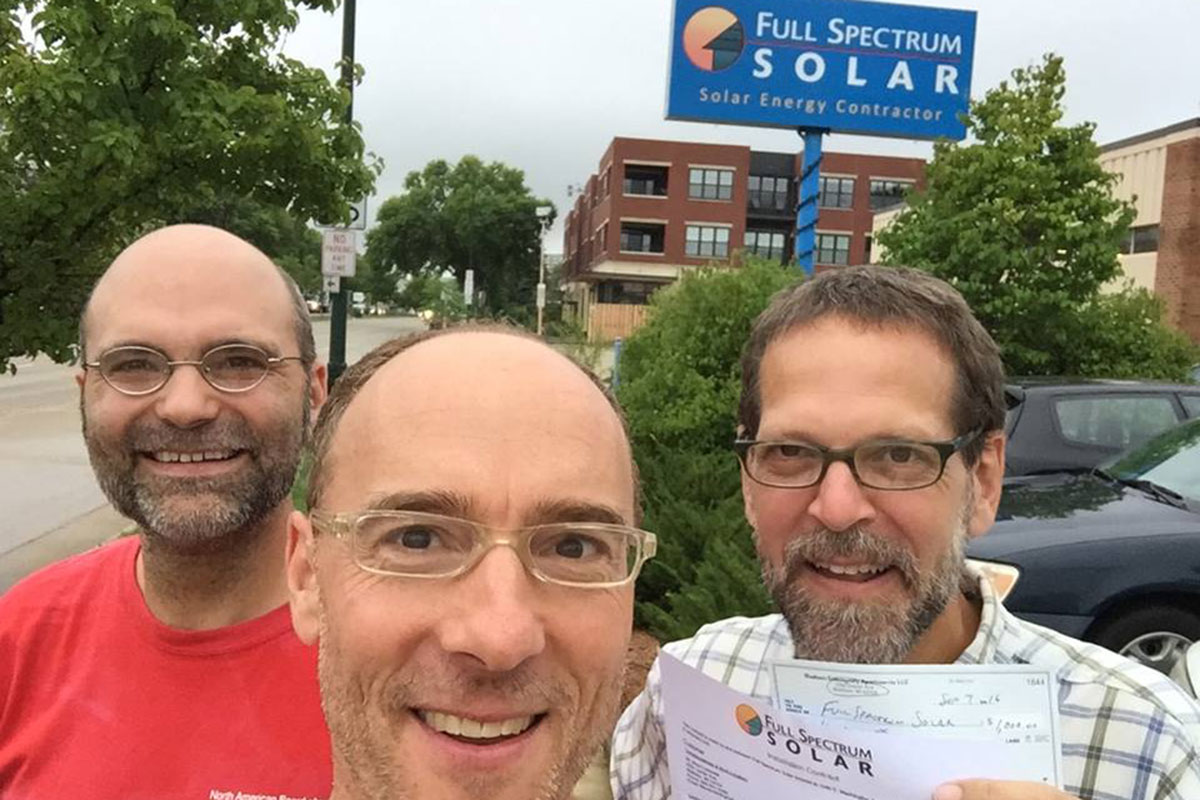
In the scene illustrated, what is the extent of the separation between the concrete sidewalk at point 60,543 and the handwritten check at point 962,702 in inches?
298

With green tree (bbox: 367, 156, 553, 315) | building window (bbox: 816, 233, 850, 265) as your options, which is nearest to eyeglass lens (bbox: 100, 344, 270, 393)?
building window (bbox: 816, 233, 850, 265)

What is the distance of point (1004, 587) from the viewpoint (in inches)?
75.2

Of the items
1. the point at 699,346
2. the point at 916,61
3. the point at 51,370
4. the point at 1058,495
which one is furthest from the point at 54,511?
the point at 51,370

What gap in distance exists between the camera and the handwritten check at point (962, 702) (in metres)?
1.30

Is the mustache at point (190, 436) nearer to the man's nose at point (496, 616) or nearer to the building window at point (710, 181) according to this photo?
the man's nose at point (496, 616)

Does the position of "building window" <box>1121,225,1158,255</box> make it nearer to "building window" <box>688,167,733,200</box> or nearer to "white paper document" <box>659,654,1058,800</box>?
"building window" <box>688,167,733,200</box>

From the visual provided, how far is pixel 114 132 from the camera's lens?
4566 millimetres

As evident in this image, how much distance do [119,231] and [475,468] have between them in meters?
4.78

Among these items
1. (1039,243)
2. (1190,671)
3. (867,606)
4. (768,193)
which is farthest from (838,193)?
(867,606)

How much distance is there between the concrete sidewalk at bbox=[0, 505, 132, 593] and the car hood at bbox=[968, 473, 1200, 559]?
22.3 feet

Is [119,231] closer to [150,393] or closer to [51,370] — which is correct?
[150,393]

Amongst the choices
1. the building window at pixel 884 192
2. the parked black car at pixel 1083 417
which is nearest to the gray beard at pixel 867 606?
the parked black car at pixel 1083 417

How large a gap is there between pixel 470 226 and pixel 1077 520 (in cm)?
6788

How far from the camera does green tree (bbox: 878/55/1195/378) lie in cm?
1179
